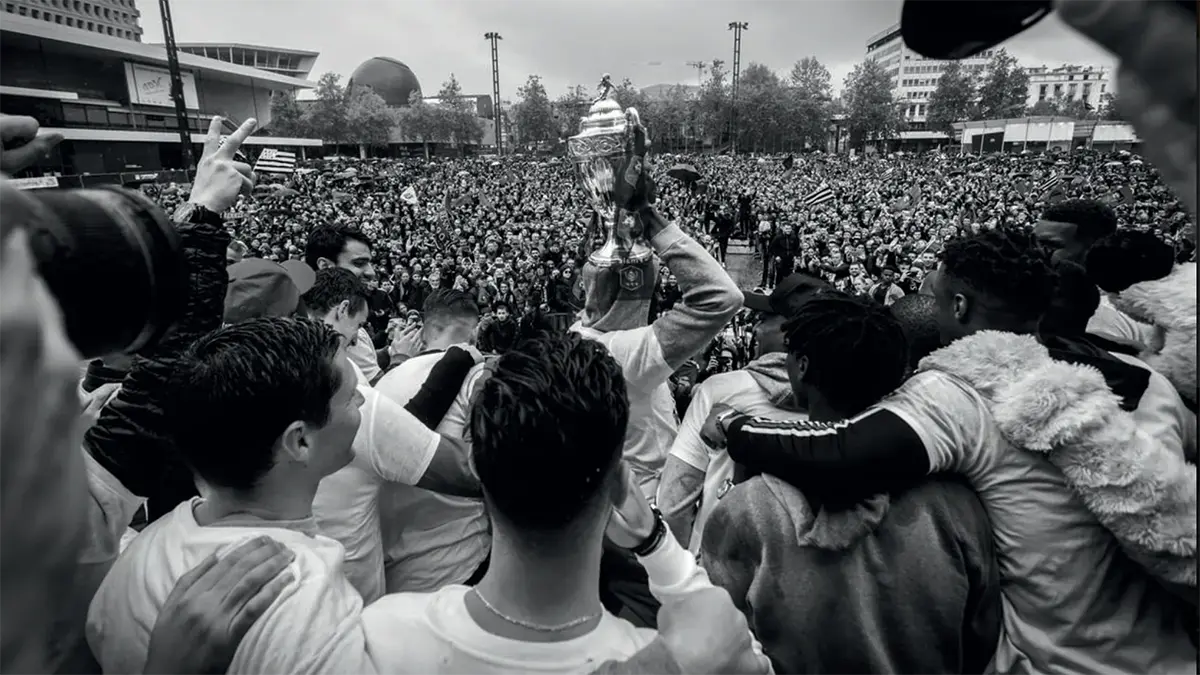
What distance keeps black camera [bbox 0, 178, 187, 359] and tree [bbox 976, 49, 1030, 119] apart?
73468mm

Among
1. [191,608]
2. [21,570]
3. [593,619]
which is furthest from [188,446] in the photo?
[21,570]

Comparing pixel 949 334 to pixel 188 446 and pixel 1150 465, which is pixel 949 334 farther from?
pixel 188 446

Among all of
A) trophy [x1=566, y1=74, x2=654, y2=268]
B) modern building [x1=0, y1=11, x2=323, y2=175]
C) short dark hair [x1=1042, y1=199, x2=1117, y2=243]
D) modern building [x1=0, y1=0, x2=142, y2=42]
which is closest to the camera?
trophy [x1=566, y1=74, x2=654, y2=268]

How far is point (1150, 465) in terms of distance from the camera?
4.24 ft

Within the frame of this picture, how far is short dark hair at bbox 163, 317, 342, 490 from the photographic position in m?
1.22

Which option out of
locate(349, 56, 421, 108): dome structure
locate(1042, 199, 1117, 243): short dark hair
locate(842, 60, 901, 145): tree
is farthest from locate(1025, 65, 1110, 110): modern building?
locate(1042, 199, 1117, 243): short dark hair

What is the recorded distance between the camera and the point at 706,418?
1937mm

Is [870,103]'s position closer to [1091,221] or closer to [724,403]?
[1091,221]

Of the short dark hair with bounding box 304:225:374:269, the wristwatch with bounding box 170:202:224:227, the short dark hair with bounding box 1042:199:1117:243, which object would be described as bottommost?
the short dark hair with bounding box 304:225:374:269

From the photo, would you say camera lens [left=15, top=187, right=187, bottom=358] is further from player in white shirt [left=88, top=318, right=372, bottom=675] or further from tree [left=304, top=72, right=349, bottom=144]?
tree [left=304, top=72, right=349, bottom=144]

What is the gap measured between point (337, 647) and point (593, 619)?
1.19ft

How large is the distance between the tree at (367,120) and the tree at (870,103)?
41.1 metres

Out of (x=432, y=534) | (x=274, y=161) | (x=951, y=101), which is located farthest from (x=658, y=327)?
(x=951, y=101)

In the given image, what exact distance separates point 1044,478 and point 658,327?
1174 millimetres
